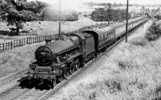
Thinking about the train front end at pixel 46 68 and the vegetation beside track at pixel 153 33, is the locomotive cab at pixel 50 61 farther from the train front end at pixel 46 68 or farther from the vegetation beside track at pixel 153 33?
the vegetation beside track at pixel 153 33

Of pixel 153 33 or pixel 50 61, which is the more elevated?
pixel 50 61

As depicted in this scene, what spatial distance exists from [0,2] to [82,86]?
110ft

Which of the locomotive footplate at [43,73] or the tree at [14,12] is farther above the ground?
the tree at [14,12]

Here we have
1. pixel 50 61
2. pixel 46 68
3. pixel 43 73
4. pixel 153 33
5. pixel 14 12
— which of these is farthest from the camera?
pixel 153 33

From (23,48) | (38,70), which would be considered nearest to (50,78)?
(38,70)

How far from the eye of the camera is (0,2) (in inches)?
1828

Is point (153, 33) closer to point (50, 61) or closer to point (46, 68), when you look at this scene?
point (50, 61)

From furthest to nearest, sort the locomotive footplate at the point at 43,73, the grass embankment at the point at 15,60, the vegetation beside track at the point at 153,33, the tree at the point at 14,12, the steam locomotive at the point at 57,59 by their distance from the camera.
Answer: the vegetation beside track at the point at 153,33 < the tree at the point at 14,12 < the grass embankment at the point at 15,60 < the steam locomotive at the point at 57,59 < the locomotive footplate at the point at 43,73

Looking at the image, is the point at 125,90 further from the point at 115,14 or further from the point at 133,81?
the point at 115,14

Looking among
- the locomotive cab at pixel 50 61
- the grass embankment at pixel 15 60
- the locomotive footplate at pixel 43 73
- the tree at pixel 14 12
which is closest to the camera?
the locomotive footplate at pixel 43 73

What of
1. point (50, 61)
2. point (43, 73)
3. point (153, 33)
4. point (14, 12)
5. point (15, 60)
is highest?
point (14, 12)

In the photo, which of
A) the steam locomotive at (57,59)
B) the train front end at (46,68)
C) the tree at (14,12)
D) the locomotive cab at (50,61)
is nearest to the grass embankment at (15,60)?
the steam locomotive at (57,59)

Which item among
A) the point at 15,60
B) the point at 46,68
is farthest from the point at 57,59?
the point at 15,60

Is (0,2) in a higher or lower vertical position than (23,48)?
higher
